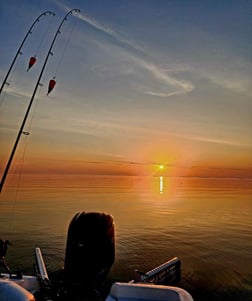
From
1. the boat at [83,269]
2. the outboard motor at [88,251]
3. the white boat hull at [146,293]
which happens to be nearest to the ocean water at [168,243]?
the boat at [83,269]

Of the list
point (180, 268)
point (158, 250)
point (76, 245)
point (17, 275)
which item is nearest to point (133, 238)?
point (158, 250)

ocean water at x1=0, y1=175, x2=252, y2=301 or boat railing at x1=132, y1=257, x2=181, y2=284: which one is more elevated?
ocean water at x1=0, y1=175, x2=252, y2=301

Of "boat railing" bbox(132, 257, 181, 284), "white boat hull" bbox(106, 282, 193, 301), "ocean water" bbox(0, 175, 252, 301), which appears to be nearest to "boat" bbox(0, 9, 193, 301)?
"boat railing" bbox(132, 257, 181, 284)

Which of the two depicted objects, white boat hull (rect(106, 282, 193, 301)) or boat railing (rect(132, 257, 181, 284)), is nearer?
white boat hull (rect(106, 282, 193, 301))

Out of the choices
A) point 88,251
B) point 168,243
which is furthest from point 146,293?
point 168,243


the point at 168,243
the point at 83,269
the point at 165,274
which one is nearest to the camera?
the point at 83,269

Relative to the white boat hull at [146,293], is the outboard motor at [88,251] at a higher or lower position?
higher

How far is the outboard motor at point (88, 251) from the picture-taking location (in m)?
7.96

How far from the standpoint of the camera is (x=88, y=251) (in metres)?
8.09

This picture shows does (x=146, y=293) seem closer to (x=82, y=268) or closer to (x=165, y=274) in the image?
(x=82, y=268)

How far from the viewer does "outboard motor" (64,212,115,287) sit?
26.1ft

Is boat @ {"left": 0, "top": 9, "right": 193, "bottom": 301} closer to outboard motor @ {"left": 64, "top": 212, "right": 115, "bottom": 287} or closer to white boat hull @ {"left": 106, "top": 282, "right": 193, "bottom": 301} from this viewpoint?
outboard motor @ {"left": 64, "top": 212, "right": 115, "bottom": 287}

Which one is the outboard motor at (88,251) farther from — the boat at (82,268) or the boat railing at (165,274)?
the boat railing at (165,274)

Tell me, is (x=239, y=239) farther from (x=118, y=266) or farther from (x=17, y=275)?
(x=17, y=275)
